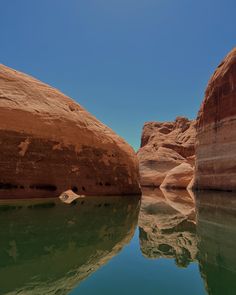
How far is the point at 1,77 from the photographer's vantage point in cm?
1557

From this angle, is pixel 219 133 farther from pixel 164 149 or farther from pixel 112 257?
pixel 164 149

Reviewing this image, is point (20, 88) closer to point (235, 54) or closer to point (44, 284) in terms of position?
point (44, 284)

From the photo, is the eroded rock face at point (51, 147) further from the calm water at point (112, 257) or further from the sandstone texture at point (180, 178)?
the sandstone texture at point (180, 178)

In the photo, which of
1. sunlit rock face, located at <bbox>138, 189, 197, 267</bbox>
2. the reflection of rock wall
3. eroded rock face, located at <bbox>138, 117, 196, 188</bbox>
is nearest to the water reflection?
sunlit rock face, located at <bbox>138, 189, 197, 267</bbox>

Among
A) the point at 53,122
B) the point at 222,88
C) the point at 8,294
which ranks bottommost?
the point at 8,294

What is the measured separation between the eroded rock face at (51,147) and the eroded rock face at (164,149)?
25.0 meters

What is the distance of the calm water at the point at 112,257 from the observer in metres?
A: 3.73

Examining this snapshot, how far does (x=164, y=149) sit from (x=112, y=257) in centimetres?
5365

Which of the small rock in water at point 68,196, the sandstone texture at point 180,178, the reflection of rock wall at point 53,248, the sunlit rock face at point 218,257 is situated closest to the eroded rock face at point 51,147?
the small rock in water at point 68,196

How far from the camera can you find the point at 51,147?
15812 mm

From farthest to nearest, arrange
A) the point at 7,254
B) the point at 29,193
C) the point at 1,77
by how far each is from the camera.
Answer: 1. the point at 1,77
2. the point at 29,193
3. the point at 7,254

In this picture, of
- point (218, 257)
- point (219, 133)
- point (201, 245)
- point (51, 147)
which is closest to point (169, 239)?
point (201, 245)

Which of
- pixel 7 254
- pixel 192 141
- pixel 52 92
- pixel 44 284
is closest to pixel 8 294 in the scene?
pixel 44 284

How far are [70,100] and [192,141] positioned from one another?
53614 millimetres
